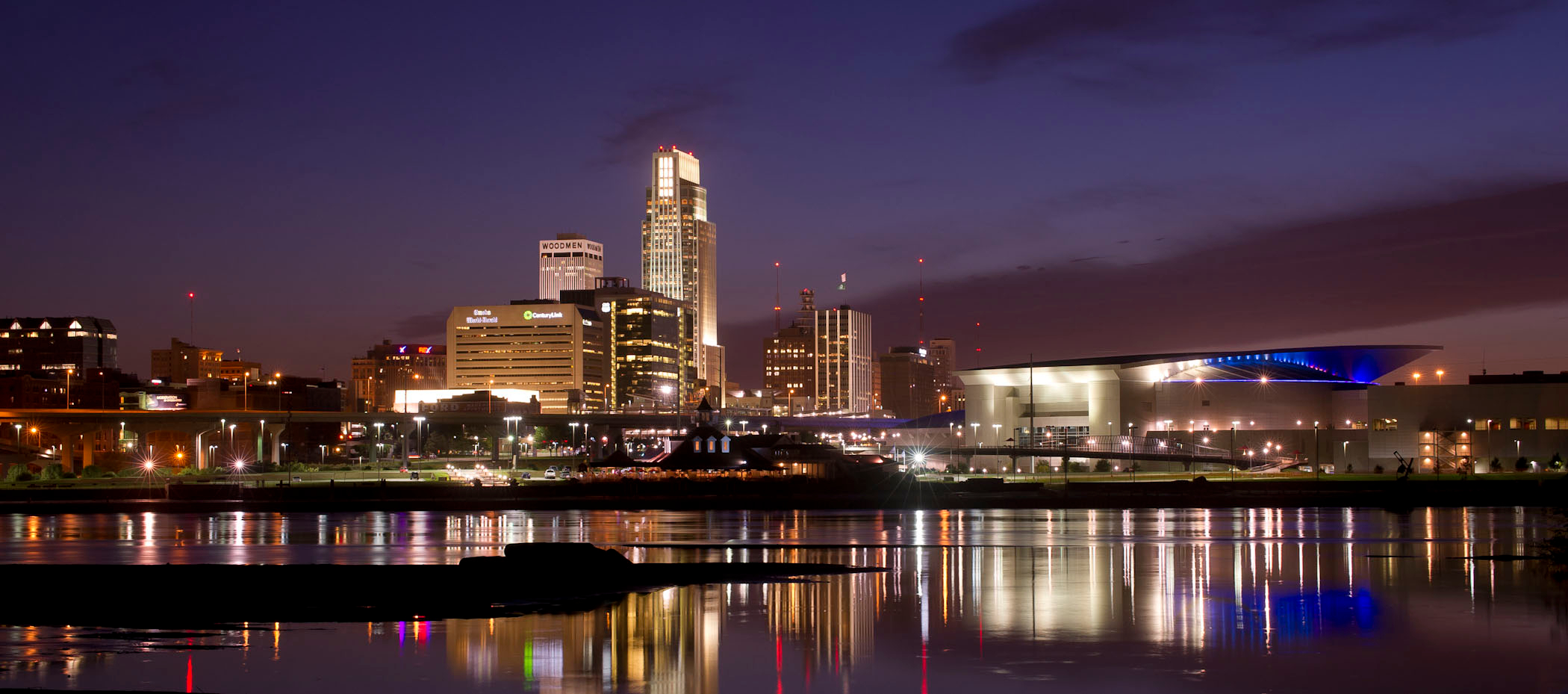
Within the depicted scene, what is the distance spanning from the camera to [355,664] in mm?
21672

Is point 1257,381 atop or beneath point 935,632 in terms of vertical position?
atop

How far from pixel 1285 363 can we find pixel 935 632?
158 meters

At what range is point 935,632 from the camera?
82.3ft

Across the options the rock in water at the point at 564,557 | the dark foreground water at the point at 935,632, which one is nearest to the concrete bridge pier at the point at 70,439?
the dark foreground water at the point at 935,632

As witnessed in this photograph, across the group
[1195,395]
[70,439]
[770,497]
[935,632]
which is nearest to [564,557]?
[935,632]

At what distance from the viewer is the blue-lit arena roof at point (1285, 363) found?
169500mm

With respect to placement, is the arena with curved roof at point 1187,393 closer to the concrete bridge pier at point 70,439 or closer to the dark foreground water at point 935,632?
the concrete bridge pier at point 70,439

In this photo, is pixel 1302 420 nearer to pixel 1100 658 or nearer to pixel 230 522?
pixel 230 522

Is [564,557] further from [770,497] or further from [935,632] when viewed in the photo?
[770,497]

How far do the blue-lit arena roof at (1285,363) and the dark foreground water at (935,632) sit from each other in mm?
124852

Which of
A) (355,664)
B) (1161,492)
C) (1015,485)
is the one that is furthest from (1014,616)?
(1015,485)

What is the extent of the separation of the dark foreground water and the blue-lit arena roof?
4915 inches

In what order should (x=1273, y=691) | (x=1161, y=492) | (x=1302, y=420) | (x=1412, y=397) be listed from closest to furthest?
(x=1273, y=691) < (x=1161, y=492) < (x=1412, y=397) < (x=1302, y=420)

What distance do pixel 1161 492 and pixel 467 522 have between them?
5038 cm
